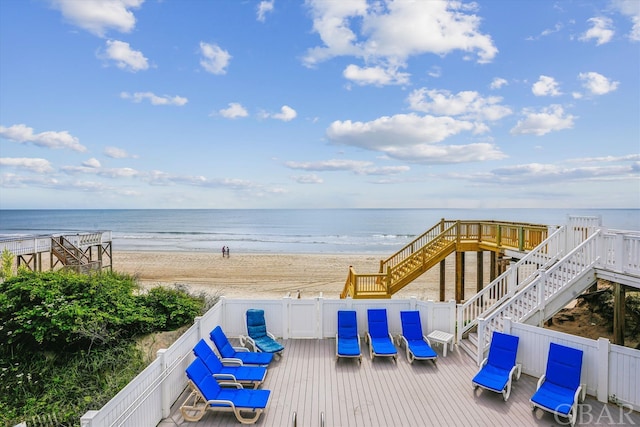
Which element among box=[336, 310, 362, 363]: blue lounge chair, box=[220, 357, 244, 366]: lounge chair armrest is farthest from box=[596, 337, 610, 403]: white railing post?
Result: box=[220, 357, 244, 366]: lounge chair armrest

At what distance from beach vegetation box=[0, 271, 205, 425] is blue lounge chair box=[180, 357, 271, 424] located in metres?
1.60

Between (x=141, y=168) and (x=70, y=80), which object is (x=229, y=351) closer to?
(x=70, y=80)

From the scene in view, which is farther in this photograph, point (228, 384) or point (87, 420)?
point (228, 384)

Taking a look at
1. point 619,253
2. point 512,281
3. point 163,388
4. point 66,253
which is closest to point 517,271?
point 512,281

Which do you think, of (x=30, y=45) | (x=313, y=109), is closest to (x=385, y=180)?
(x=313, y=109)

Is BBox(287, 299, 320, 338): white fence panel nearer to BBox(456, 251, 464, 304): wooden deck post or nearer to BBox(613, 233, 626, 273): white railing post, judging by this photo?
BBox(456, 251, 464, 304): wooden deck post

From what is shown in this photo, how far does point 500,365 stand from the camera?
6.67 metres

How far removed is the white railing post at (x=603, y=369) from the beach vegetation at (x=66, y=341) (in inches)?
335

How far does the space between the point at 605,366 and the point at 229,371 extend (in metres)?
6.70

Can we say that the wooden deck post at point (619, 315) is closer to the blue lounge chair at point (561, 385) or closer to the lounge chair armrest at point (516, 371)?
the blue lounge chair at point (561, 385)

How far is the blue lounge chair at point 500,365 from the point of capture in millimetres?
6156

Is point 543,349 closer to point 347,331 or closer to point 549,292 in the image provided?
point 549,292

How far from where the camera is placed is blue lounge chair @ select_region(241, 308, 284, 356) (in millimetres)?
7953

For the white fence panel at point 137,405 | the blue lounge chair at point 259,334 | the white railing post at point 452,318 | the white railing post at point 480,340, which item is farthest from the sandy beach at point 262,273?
the white fence panel at point 137,405
